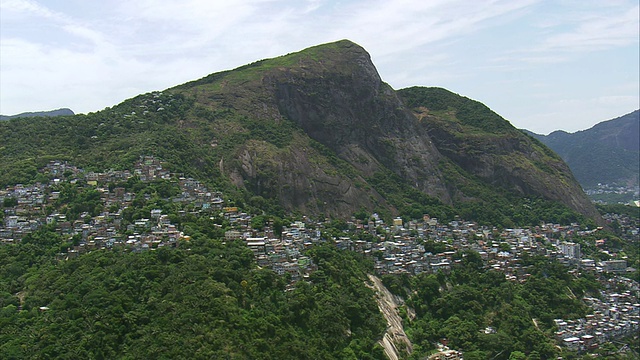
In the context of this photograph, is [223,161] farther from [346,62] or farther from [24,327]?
[24,327]

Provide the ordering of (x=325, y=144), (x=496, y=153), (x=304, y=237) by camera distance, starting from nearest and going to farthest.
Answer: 1. (x=304, y=237)
2. (x=325, y=144)
3. (x=496, y=153)

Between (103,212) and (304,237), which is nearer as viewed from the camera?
(103,212)

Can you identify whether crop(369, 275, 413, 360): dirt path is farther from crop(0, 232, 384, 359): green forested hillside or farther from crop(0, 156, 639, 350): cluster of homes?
crop(0, 156, 639, 350): cluster of homes

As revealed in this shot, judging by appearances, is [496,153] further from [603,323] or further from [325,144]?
[603,323]

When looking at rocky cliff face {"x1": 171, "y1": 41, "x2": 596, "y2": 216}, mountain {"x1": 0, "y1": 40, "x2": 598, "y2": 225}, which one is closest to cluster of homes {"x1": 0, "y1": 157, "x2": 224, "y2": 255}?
mountain {"x1": 0, "y1": 40, "x2": 598, "y2": 225}

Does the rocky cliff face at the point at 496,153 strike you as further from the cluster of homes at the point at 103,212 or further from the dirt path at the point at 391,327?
the cluster of homes at the point at 103,212

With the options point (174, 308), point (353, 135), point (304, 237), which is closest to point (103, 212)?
point (304, 237)
